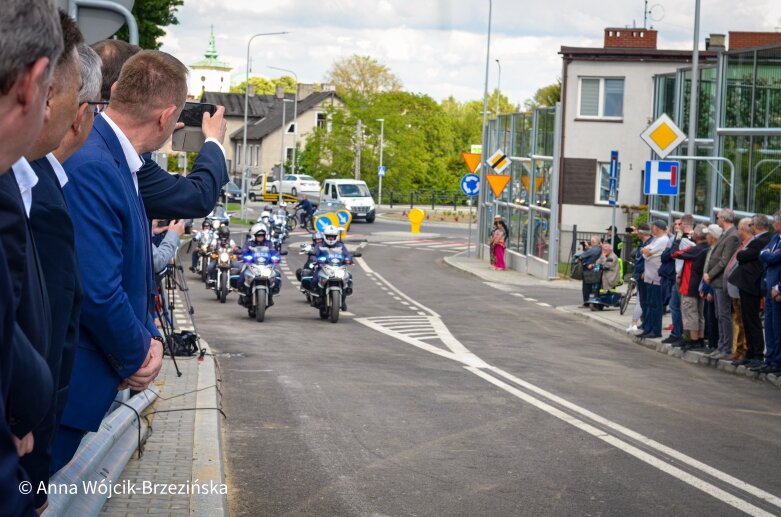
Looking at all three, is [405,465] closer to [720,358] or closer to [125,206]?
[125,206]

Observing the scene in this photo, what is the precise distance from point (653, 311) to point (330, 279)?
570 centimetres

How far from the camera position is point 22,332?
2373 mm

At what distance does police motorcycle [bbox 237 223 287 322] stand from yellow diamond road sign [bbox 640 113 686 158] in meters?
7.15

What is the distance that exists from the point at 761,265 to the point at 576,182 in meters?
33.6

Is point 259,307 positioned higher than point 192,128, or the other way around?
point 192,128

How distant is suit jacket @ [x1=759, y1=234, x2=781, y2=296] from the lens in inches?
620

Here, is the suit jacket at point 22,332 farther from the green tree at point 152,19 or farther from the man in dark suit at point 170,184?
the green tree at point 152,19

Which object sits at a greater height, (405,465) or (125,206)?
(125,206)

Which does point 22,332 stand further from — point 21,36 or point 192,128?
point 192,128

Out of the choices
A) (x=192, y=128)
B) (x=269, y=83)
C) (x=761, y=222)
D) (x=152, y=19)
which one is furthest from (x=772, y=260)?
(x=269, y=83)

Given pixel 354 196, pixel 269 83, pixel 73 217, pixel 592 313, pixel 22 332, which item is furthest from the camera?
pixel 269 83

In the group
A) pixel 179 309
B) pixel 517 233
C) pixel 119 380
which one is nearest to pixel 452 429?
pixel 119 380

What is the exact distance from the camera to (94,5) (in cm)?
765

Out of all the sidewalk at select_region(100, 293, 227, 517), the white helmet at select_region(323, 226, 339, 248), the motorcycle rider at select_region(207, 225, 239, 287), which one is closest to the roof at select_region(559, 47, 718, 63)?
the motorcycle rider at select_region(207, 225, 239, 287)
